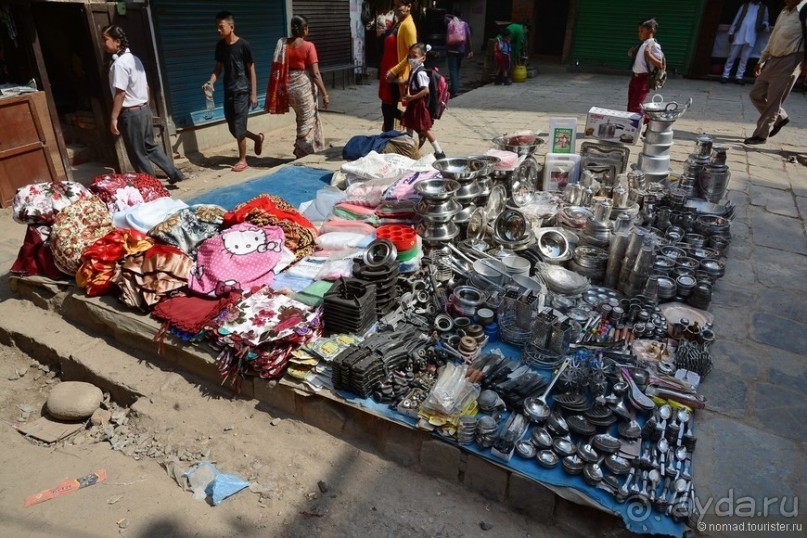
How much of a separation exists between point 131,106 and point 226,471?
16.8 ft

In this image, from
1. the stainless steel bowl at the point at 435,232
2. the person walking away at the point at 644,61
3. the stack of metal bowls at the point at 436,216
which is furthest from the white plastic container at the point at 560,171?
the person walking away at the point at 644,61

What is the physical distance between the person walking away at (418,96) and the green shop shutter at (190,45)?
379cm

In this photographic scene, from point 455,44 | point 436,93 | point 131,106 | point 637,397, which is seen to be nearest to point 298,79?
point 436,93

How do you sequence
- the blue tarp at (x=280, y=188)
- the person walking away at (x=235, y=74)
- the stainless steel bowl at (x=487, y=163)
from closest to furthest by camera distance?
the stainless steel bowl at (x=487, y=163) < the blue tarp at (x=280, y=188) < the person walking away at (x=235, y=74)

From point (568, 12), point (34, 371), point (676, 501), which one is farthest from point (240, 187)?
point (568, 12)

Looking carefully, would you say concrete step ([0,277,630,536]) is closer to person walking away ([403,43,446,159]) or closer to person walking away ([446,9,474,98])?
person walking away ([403,43,446,159])

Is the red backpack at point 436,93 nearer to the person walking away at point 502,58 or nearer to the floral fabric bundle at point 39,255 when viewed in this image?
the floral fabric bundle at point 39,255

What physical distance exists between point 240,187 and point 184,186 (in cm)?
110

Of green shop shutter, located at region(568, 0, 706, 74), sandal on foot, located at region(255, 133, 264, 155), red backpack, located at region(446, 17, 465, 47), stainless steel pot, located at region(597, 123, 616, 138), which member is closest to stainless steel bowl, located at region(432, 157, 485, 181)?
stainless steel pot, located at region(597, 123, 616, 138)

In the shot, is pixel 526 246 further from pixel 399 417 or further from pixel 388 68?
pixel 388 68

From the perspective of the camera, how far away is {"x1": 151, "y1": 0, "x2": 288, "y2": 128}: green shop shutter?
8117 millimetres

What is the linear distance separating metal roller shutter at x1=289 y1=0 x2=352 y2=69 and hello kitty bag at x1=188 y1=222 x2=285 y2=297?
373 inches

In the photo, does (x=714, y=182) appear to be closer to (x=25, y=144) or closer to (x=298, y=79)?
(x=298, y=79)

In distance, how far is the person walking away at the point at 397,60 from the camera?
7.01 m
